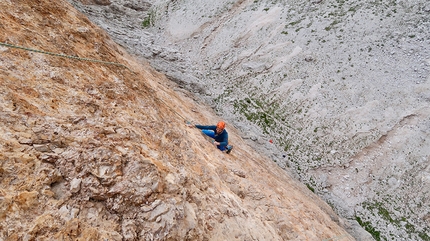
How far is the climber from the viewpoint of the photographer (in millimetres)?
11459

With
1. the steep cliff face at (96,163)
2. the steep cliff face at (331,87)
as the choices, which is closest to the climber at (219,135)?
the steep cliff face at (96,163)

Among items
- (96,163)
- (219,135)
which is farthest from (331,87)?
(96,163)

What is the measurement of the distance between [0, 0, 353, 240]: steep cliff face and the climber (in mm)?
1310

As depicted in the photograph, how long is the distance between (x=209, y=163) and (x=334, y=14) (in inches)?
920

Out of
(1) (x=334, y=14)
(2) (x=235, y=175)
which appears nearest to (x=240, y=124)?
(2) (x=235, y=175)

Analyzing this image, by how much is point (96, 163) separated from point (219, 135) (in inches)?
266

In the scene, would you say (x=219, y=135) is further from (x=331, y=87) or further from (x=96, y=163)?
(x=331, y=87)

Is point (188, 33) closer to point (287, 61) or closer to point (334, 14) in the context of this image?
point (287, 61)

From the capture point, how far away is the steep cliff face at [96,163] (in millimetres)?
4746

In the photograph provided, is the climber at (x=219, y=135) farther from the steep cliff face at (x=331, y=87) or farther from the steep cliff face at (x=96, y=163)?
the steep cliff face at (x=331, y=87)

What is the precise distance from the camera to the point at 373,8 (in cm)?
2405

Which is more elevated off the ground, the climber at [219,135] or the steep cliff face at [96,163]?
the steep cliff face at [96,163]

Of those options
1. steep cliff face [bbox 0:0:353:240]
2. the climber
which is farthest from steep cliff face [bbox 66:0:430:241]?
steep cliff face [bbox 0:0:353:240]

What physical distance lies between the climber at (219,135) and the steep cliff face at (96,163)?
1.31 meters
